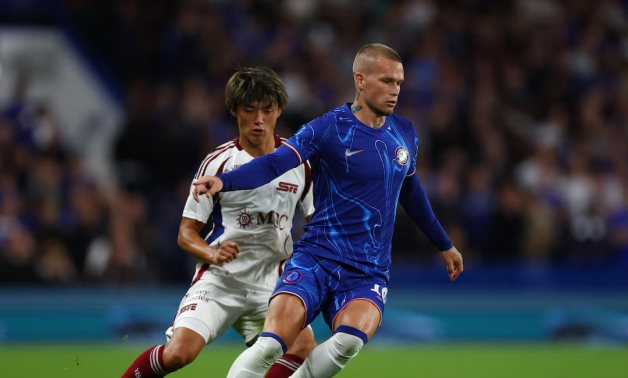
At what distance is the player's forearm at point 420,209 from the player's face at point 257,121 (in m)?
0.93

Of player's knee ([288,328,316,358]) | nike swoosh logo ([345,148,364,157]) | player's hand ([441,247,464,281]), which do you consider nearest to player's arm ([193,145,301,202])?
nike swoosh logo ([345,148,364,157])

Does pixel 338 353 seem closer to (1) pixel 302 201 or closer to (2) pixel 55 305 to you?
(1) pixel 302 201

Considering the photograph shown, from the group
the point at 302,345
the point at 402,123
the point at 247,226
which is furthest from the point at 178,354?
the point at 402,123

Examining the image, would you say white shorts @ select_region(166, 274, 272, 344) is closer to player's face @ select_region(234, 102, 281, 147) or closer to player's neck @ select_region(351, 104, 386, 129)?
player's face @ select_region(234, 102, 281, 147)

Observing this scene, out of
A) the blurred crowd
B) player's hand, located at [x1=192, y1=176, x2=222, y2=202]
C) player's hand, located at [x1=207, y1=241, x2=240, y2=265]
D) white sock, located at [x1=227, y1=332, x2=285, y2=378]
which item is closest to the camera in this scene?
player's hand, located at [x1=192, y1=176, x2=222, y2=202]

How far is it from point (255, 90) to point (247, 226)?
2.81 ft

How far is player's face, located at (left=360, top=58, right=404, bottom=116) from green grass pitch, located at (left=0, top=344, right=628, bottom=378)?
3998 millimetres

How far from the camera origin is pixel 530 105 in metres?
15.9

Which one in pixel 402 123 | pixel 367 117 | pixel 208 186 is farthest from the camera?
pixel 402 123

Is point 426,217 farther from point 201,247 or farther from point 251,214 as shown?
point 201,247

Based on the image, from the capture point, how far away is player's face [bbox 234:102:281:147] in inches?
276

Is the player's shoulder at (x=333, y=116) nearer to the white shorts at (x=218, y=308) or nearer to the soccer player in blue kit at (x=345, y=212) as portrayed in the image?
the soccer player in blue kit at (x=345, y=212)

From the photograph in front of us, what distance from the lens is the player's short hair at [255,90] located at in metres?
7.01

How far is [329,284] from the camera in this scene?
6645 mm
